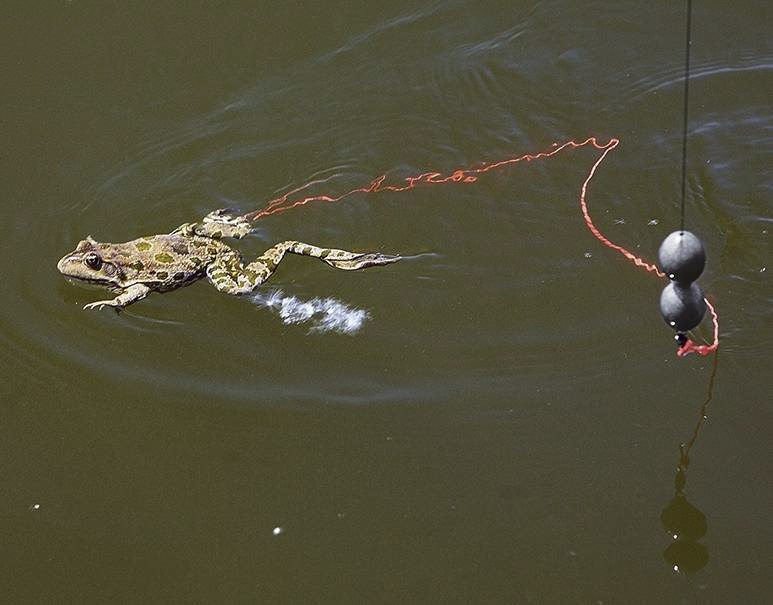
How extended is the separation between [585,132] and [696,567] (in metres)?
2.77

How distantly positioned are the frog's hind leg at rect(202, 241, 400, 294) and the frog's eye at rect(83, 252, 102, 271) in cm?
58

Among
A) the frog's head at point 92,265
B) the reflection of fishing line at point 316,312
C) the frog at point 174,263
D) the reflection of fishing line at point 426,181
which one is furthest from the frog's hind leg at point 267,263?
the frog's head at point 92,265

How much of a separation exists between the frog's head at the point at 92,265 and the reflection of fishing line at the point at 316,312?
2.58ft

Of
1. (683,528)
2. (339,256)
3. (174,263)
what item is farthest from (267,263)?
(683,528)

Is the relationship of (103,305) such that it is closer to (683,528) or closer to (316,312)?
(316,312)

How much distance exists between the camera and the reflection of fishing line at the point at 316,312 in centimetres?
516

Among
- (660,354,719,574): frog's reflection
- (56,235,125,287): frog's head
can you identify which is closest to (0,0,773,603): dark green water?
(660,354,719,574): frog's reflection

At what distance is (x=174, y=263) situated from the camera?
548cm

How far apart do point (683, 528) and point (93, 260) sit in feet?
10.6

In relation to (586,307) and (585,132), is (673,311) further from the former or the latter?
(585,132)

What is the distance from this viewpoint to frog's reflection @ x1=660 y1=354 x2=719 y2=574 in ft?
13.8

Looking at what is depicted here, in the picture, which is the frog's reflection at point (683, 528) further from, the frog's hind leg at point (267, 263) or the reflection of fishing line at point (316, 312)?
the frog's hind leg at point (267, 263)

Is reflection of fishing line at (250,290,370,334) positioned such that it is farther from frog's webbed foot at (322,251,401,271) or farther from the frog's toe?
the frog's toe

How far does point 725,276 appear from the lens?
5.14 meters
